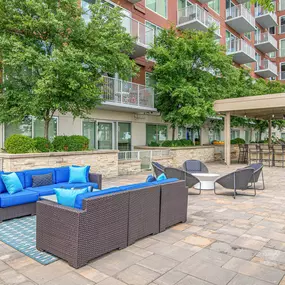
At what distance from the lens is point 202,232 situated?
183 inches

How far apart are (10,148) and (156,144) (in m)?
8.68

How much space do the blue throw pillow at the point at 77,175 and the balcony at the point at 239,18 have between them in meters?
20.9

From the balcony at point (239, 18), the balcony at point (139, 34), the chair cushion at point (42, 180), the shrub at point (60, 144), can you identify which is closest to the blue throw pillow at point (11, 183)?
the chair cushion at point (42, 180)

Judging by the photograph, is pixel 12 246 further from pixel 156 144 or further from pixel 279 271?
pixel 156 144

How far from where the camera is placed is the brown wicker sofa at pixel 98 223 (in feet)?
11.0

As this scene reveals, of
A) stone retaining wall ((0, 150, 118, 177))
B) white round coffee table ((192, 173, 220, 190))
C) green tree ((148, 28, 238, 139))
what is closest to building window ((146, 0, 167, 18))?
green tree ((148, 28, 238, 139))

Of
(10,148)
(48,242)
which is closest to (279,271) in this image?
(48,242)

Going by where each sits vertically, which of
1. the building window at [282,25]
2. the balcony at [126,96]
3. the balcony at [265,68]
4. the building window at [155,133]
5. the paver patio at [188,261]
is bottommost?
the paver patio at [188,261]

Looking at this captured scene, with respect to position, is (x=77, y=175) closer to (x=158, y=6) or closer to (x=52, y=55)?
(x=52, y=55)

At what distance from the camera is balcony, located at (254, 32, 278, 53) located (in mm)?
27859

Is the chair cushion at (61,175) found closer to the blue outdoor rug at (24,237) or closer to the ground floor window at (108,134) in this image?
the blue outdoor rug at (24,237)

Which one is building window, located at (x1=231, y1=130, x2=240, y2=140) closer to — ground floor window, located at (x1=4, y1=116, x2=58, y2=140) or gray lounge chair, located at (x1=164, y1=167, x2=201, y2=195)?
ground floor window, located at (x1=4, y1=116, x2=58, y2=140)

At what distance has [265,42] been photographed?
27.7 meters

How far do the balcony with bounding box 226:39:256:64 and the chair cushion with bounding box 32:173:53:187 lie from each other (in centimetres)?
1949
